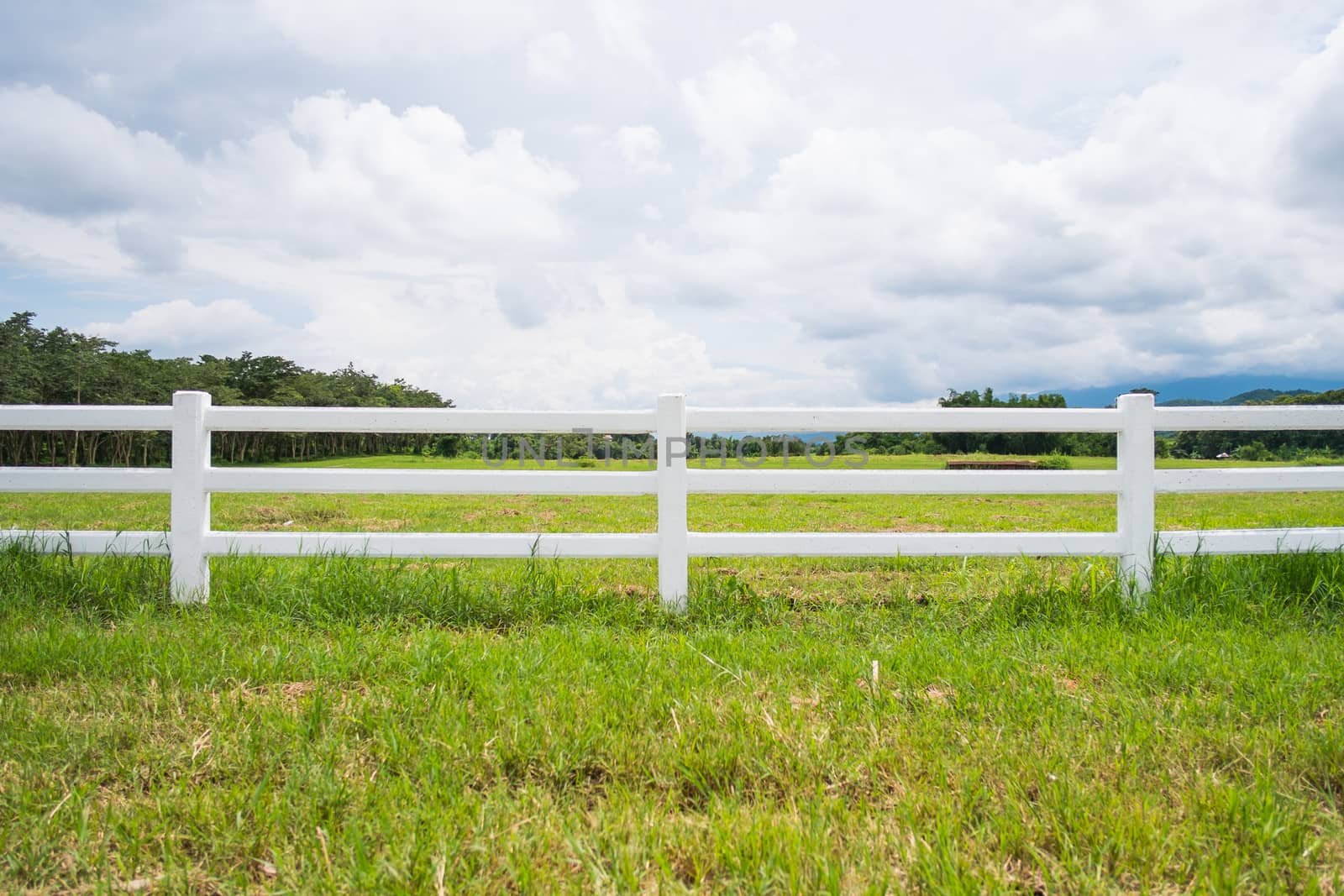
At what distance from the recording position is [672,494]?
5031 millimetres

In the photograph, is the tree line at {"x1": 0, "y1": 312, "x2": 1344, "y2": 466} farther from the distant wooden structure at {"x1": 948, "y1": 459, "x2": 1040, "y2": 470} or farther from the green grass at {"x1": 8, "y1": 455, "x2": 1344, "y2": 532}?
the green grass at {"x1": 8, "y1": 455, "x2": 1344, "y2": 532}

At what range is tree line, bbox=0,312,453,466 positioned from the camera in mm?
63500

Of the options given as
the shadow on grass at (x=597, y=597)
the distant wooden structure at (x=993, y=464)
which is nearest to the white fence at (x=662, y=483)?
the shadow on grass at (x=597, y=597)

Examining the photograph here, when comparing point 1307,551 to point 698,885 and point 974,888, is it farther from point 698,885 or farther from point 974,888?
point 698,885

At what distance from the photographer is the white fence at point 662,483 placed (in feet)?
16.6

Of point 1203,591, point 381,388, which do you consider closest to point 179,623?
point 1203,591

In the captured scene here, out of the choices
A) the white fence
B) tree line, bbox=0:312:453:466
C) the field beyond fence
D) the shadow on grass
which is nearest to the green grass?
the white fence

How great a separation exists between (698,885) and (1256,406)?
5703 millimetres

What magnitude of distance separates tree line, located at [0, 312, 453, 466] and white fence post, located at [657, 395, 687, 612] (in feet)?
173

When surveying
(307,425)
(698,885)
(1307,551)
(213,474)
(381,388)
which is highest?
(381,388)

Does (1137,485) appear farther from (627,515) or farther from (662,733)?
(627,515)

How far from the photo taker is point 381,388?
133 metres

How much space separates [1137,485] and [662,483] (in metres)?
3.39

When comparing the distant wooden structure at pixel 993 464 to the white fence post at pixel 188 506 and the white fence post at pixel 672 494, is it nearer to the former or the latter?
the white fence post at pixel 672 494
